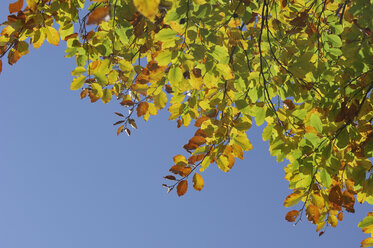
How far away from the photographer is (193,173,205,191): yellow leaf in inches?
105

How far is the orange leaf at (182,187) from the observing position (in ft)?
8.55

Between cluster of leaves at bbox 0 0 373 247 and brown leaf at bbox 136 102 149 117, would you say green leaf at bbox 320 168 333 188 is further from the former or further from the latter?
brown leaf at bbox 136 102 149 117

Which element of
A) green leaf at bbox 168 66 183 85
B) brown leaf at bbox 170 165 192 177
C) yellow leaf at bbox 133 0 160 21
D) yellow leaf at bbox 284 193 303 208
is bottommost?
yellow leaf at bbox 133 0 160 21

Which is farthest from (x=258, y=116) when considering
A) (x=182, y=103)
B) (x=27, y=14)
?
(x=27, y=14)

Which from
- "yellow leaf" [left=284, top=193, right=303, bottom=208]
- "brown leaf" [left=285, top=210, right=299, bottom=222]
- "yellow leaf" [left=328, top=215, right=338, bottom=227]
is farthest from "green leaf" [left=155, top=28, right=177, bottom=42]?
"yellow leaf" [left=328, top=215, right=338, bottom=227]

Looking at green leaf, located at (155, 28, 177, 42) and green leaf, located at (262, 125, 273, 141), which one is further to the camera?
green leaf, located at (262, 125, 273, 141)

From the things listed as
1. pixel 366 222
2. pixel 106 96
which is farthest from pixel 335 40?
pixel 106 96

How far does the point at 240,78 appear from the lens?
2834mm

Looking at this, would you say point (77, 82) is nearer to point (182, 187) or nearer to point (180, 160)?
point (180, 160)

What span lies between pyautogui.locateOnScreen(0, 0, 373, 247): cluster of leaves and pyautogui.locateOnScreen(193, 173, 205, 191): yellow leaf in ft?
0.04

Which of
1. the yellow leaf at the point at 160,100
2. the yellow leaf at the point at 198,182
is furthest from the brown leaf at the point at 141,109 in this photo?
the yellow leaf at the point at 198,182

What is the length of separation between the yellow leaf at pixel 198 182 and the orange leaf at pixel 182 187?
7 centimetres

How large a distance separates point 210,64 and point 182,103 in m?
0.99

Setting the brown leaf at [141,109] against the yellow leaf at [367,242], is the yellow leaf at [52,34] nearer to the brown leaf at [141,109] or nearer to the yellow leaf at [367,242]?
the brown leaf at [141,109]
